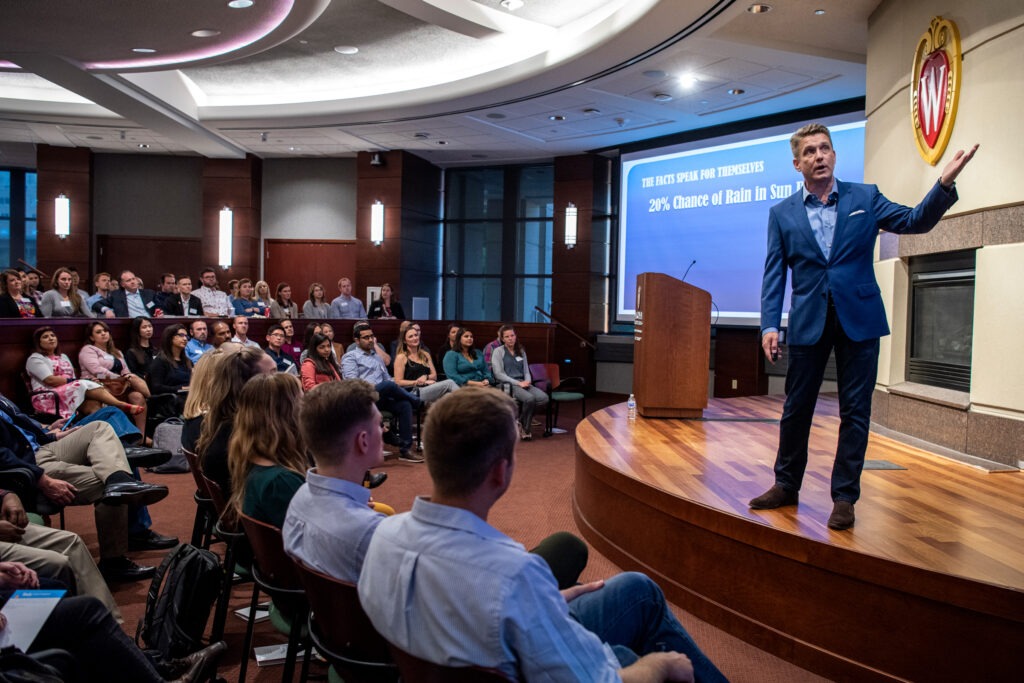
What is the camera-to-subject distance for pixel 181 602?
235 centimetres

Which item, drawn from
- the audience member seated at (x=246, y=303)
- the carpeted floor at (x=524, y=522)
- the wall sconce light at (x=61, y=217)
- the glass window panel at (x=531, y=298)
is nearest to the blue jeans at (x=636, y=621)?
the carpeted floor at (x=524, y=522)

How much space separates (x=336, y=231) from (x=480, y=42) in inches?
193

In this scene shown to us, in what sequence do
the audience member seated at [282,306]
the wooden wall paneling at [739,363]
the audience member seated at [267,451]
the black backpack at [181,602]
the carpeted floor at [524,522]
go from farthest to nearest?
the audience member seated at [282,306], the wooden wall paneling at [739,363], the carpeted floor at [524,522], the black backpack at [181,602], the audience member seated at [267,451]

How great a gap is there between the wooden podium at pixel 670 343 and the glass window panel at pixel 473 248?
674 centimetres

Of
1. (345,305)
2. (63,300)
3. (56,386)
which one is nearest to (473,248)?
(345,305)

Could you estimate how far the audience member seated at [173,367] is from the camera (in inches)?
235

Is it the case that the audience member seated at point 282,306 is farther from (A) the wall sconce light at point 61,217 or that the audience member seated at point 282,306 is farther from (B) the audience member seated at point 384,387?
(A) the wall sconce light at point 61,217

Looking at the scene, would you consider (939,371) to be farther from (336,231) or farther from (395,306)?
(336,231)

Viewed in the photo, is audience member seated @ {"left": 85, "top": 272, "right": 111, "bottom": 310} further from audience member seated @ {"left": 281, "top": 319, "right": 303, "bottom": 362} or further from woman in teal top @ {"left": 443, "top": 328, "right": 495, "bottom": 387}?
woman in teal top @ {"left": 443, "top": 328, "right": 495, "bottom": 387}

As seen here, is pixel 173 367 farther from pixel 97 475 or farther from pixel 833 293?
pixel 833 293

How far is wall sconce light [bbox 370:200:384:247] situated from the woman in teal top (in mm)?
4089

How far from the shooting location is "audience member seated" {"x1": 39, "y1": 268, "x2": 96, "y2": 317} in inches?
281

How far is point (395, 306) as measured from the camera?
10.2 m

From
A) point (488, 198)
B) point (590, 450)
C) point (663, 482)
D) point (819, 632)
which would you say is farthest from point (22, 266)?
point (819, 632)
